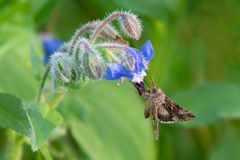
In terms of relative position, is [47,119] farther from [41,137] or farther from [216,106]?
[216,106]

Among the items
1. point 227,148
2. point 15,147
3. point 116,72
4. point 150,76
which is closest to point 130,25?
point 116,72

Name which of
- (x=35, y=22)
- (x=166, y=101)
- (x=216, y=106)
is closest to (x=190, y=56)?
(x=216, y=106)

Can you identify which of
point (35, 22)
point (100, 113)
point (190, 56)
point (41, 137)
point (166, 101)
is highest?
point (190, 56)

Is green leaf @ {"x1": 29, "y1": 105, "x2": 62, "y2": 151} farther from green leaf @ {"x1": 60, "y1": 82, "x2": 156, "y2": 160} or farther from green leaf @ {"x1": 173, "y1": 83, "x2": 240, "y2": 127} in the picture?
green leaf @ {"x1": 173, "y1": 83, "x2": 240, "y2": 127}

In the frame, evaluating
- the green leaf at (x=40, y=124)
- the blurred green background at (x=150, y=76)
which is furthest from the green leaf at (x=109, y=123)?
the green leaf at (x=40, y=124)

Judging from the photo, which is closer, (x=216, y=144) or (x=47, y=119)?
(x=47, y=119)

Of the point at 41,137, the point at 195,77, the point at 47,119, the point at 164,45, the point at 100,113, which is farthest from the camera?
the point at 195,77

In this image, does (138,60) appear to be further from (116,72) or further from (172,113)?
(172,113)

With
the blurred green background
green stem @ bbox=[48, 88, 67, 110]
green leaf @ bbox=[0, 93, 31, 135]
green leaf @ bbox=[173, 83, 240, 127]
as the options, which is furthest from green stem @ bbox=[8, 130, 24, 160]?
green leaf @ bbox=[173, 83, 240, 127]
